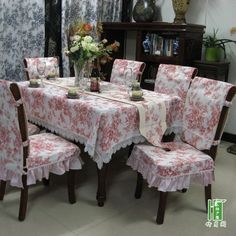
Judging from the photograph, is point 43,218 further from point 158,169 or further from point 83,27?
point 83,27

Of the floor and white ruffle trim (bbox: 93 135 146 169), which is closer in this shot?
the floor

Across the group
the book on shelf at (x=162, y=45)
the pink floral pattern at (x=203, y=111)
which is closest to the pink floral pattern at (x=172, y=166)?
the pink floral pattern at (x=203, y=111)

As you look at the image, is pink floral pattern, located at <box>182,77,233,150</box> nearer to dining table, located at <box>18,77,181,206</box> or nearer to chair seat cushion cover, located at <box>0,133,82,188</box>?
dining table, located at <box>18,77,181,206</box>

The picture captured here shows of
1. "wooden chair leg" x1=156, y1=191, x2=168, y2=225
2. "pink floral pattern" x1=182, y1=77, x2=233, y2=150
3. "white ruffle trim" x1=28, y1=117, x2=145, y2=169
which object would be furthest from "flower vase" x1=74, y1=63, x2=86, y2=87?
"wooden chair leg" x1=156, y1=191, x2=168, y2=225

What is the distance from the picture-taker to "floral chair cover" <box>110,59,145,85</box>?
3416 mm

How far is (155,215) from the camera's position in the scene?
7.79ft

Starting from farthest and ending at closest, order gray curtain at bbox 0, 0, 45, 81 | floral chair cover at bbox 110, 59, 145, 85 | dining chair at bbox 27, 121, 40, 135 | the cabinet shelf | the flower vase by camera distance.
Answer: the cabinet shelf < gray curtain at bbox 0, 0, 45, 81 < floral chair cover at bbox 110, 59, 145, 85 < the flower vase < dining chair at bbox 27, 121, 40, 135

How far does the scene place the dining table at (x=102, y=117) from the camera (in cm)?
224

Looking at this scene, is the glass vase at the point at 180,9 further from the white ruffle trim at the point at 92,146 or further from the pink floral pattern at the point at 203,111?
the white ruffle trim at the point at 92,146

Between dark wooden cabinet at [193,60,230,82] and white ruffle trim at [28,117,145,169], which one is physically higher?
dark wooden cabinet at [193,60,230,82]

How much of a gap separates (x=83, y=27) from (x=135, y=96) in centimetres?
79

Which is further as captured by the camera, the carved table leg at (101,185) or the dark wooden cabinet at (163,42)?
the dark wooden cabinet at (163,42)

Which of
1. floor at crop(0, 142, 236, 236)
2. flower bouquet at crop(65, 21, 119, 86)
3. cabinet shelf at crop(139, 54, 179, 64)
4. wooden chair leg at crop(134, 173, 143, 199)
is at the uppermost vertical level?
flower bouquet at crop(65, 21, 119, 86)

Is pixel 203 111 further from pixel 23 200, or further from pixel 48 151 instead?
pixel 23 200
